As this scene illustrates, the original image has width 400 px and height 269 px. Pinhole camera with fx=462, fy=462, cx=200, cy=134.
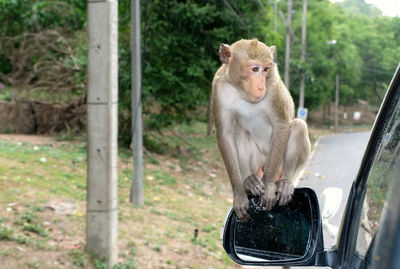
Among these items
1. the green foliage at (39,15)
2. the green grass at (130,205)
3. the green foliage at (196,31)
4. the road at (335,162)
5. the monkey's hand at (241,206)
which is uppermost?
the green foliage at (39,15)

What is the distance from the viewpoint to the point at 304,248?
154 centimetres

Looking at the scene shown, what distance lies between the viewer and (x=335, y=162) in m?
3.51

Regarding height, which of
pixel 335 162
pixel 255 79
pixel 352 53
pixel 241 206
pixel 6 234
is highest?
pixel 352 53

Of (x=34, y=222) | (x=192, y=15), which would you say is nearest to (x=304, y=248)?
(x=192, y=15)

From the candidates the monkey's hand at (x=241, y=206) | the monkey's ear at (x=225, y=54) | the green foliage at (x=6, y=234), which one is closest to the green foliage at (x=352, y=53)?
the monkey's ear at (x=225, y=54)

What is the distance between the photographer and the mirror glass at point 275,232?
5.24ft

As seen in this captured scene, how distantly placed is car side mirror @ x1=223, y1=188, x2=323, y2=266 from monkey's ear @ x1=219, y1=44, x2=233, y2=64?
52 cm

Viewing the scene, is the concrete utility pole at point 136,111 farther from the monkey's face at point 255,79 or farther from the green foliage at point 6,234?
the monkey's face at point 255,79

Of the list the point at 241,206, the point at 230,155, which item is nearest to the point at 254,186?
the point at 241,206

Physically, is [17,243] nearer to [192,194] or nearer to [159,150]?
[192,194]

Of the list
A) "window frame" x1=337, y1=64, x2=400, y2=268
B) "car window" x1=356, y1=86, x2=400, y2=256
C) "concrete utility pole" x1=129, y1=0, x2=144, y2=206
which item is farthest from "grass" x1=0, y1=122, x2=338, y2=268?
"car window" x1=356, y1=86, x2=400, y2=256

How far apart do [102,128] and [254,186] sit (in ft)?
8.93

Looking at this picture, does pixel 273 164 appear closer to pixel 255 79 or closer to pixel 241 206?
pixel 241 206

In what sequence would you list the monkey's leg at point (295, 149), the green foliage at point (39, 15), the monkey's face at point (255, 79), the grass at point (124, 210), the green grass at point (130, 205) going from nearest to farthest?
1. the monkey's face at point (255, 79)
2. the monkey's leg at point (295, 149)
3. the grass at point (124, 210)
4. the green grass at point (130, 205)
5. the green foliage at point (39, 15)
